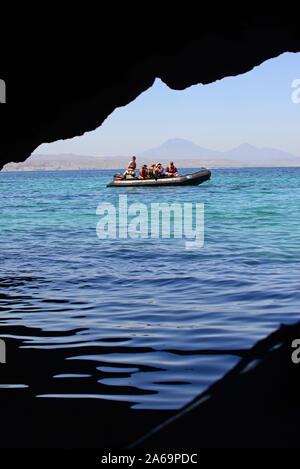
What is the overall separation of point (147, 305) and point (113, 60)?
299 centimetres

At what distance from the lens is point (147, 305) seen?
6.61 metres

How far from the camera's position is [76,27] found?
5.74m

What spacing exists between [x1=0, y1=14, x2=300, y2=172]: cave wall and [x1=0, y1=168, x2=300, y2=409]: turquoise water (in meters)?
2.39

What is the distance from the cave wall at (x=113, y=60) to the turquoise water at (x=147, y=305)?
239cm

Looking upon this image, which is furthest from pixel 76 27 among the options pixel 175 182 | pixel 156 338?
pixel 175 182

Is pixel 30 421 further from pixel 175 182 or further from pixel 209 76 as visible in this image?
pixel 175 182

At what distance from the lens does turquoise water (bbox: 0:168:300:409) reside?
4039 mm
